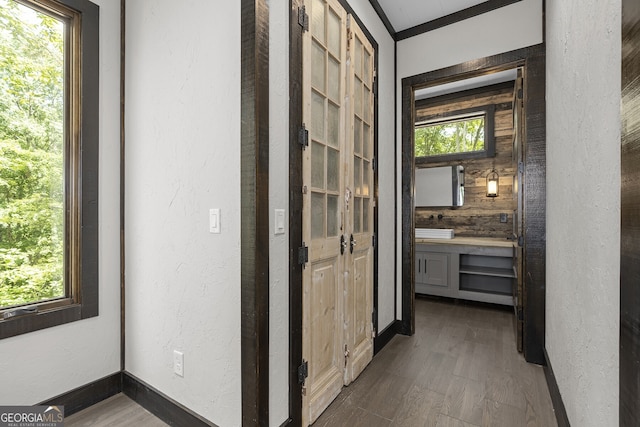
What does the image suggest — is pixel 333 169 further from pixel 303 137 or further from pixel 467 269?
pixel 467 269

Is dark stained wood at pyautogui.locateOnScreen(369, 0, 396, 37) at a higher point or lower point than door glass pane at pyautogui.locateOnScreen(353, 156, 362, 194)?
higher

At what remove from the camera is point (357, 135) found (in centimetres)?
235

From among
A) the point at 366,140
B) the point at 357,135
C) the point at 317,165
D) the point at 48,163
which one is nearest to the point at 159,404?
the point at 48,163

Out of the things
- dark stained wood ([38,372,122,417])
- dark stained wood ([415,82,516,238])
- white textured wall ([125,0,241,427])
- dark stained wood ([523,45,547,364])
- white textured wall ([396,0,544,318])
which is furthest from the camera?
dark stained wood ([415,82,516,238])

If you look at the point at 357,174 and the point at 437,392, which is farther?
the point at 357,174

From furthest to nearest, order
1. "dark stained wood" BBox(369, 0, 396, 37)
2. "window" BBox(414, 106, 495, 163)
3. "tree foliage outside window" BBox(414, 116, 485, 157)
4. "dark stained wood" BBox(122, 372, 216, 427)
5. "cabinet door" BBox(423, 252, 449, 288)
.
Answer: "tree foliage outside window" BBox(414, 116, 485, 157) < "window" BBox(414, 106, 495, 163) < "cabinet door" BBox(423, 252, 449, 288) < "dark stained wood" BBox(369, 0, 396, 37) < "dark stained wood" BBox(122, 372, 216, 427)

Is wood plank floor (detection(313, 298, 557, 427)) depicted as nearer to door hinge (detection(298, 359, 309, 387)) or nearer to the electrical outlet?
door hinge (detection(298, 359, 309, 387))

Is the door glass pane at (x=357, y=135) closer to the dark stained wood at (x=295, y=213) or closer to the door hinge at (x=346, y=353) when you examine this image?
the dark stained wood at (x=295, y=213)

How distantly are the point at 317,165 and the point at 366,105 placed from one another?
0.96 metres

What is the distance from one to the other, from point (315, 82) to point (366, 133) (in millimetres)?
808

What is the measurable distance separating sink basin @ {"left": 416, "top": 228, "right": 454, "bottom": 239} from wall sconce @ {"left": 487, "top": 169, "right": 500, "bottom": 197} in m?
0.70

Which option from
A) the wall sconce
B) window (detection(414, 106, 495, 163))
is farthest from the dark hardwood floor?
window (detection(414, 106, 495, 163))

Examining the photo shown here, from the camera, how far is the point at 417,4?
2.74m

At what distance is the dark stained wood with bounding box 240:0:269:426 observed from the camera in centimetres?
138
